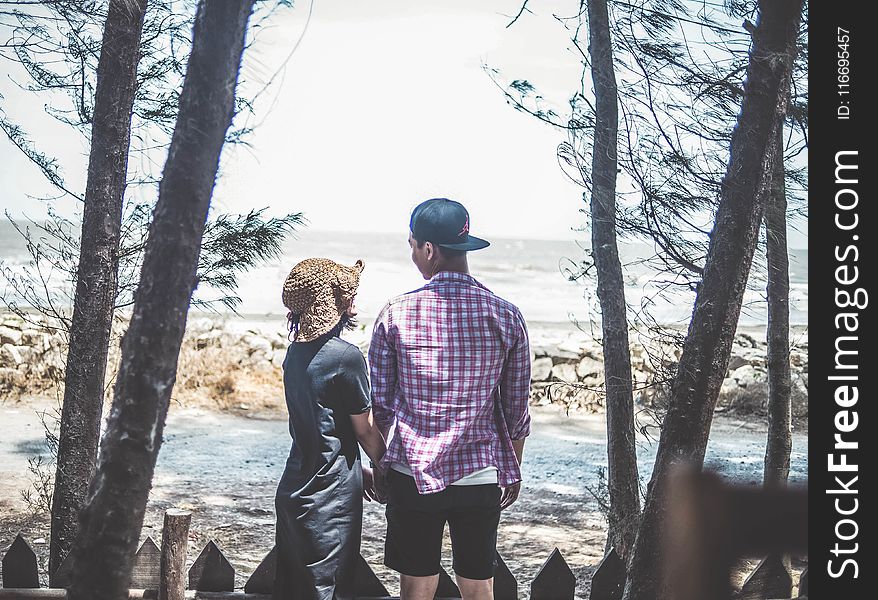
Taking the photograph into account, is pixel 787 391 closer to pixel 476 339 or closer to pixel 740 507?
pixel 476 339

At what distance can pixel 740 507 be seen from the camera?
1.50 m

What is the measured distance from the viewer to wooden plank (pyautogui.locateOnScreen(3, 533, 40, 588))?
3135 millimetres

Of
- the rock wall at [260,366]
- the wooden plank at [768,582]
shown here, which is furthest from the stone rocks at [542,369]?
the wooden plank at [768,582]

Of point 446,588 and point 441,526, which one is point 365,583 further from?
point 441,526

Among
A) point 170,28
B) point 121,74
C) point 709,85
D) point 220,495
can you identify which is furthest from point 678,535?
point 220,495

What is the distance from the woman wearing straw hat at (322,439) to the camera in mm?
2805

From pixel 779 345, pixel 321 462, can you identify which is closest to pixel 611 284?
pixel 779 345

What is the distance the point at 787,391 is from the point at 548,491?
2.79 meters

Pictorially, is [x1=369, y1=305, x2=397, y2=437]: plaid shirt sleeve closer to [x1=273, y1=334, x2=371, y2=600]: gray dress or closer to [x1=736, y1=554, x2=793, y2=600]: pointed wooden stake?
[x1=273, y1=334, x2=371, y2=600]: gray dress

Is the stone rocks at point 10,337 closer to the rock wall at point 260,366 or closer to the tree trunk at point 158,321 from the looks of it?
the rock wall at point 260,366

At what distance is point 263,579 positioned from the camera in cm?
314

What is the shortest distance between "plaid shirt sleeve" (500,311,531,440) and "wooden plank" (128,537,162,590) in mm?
1419

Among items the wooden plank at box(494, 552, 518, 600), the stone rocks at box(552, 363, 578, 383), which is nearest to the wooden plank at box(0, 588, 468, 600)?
the wooden plank at box(494, 552, 518, 600)

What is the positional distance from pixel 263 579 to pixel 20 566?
2.90 feet
